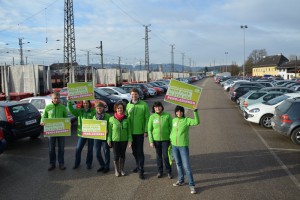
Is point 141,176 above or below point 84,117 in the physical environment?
below

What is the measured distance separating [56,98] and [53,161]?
1.51m

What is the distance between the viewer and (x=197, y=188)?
5.73 metres

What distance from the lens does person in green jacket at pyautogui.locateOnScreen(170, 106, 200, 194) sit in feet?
18.3

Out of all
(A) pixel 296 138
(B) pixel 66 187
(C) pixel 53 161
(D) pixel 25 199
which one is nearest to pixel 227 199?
(B) pixel 66 187

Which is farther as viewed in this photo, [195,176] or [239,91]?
[239,91]

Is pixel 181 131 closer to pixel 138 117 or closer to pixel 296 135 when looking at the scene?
pixel 138 117

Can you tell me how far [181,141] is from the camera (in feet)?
18.5

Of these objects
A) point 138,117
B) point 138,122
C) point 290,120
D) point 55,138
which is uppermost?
point 138,117

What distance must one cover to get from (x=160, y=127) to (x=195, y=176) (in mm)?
1401

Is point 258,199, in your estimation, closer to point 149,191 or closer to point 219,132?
point 149,191

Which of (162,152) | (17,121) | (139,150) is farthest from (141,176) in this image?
(17,121)

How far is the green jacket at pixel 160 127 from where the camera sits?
6.04 m

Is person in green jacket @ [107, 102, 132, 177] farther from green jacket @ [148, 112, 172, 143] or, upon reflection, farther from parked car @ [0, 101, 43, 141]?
parked car @ [0, 101, 43, 141]

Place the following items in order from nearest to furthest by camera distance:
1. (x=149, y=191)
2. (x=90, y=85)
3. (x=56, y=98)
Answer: (x=149, y=191) < (x=56, y=98) < (x=90, y=85)
